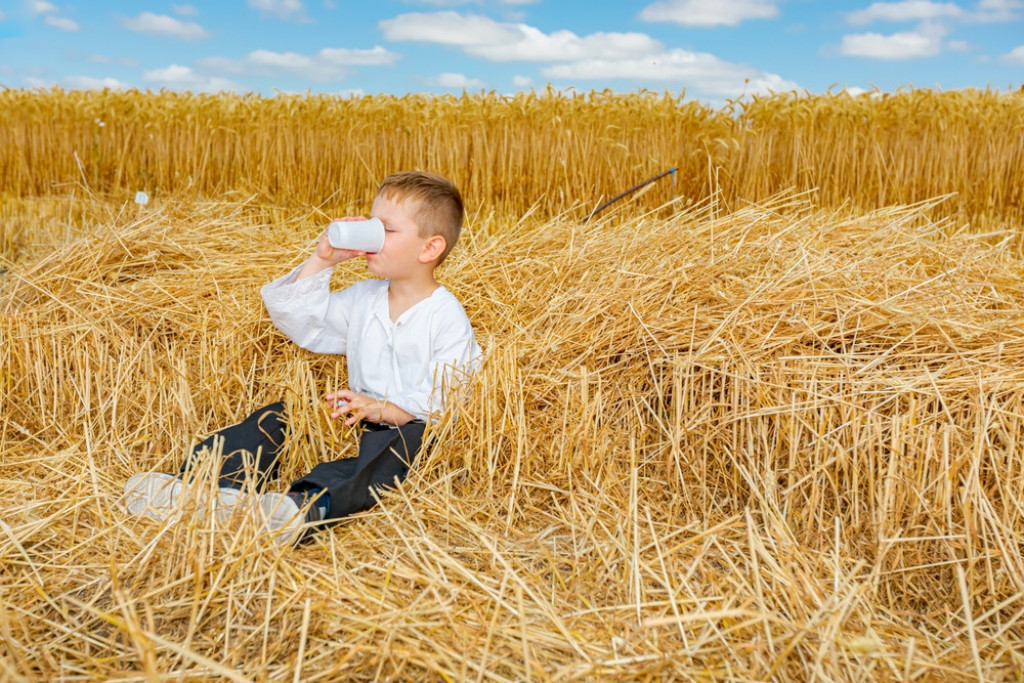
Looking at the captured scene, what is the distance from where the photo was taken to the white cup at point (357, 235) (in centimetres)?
224

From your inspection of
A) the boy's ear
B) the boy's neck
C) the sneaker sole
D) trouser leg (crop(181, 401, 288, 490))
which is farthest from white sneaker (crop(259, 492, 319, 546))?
the boy's ear

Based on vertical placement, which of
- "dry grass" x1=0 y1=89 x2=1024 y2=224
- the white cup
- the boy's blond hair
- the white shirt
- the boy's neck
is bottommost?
the white shirt

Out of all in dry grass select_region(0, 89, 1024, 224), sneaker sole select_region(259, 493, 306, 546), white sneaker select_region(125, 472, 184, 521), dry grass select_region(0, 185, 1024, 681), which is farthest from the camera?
dry grass select_region(0, 89, 1024, 224)

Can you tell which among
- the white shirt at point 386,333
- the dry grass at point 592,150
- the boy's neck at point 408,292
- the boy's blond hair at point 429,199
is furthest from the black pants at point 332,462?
the dry grass at point 592,150

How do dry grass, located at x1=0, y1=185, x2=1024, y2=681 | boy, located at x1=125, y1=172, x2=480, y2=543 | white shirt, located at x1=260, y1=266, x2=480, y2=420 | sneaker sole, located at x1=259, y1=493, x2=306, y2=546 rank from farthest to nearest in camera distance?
white shirt, located at x1=260, y1=266, x2=480, y2=420, boy, located at x1=125, y1=172, x2=480, y2=543, sneaker sole, located at x1=259, y1=493, x2=306, y2=546, dry grass, located at x1=0, y1=185, x2=1024, y2=681

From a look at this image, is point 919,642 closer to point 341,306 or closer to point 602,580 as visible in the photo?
point 602,580

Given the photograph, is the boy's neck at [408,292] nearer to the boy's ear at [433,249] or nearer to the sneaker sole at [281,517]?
the boy's ear at [433,249]

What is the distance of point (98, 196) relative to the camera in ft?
19.9

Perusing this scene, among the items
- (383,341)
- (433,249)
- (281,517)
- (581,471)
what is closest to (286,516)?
(281,517)

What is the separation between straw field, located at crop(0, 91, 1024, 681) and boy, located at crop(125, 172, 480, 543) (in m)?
0.10

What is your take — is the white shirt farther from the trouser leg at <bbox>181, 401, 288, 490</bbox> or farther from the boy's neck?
the trouser leg at <bbox>181, 401, 288, 490</bbox>

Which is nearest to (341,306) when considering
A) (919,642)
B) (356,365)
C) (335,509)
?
(356,365)

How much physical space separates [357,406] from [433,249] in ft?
1.74

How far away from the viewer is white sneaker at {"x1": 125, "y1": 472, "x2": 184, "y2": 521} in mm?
2016
